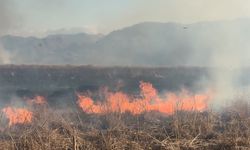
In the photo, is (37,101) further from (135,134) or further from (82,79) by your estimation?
(135,134)

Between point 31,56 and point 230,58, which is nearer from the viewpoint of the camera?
point 230,58

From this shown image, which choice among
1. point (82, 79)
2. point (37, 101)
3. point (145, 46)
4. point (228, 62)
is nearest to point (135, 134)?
point (37, 101)

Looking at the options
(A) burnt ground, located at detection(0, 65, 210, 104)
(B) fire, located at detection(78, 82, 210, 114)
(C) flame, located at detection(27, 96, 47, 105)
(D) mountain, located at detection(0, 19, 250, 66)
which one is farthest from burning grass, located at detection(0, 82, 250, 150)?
(D) mountain, located at detection(0, 19, 250, 66)

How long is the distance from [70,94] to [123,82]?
4.42 m

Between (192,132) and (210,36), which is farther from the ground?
(210,36)

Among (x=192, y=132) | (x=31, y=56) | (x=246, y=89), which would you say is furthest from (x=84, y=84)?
(x=31, y=56)

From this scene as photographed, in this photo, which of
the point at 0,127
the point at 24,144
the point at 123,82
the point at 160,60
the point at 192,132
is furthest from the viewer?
the point at 160,60

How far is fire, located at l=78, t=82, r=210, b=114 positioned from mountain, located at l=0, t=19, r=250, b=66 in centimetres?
1994

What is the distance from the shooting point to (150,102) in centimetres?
2644

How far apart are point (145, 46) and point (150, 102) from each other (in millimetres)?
40505

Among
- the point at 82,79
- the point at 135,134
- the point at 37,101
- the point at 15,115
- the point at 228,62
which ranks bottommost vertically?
the point at 15,115

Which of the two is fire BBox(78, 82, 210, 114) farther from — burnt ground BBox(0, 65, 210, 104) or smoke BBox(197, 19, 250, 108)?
burnt ground BBox(0, 65, 210, 104)

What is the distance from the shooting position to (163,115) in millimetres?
22844

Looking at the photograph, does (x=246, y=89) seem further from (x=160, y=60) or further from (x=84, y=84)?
(x=160, y=60)
